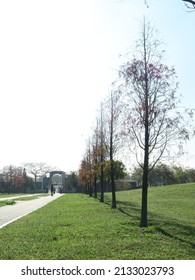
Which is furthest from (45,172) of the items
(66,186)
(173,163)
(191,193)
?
(173,163)

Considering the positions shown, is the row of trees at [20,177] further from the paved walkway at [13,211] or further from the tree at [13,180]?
the paved walkway at [13,211]

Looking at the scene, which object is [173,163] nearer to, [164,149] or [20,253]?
[164,149]

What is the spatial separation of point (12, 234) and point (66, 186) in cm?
10855

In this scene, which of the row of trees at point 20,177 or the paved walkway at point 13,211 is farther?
the row of trees at point 20,177

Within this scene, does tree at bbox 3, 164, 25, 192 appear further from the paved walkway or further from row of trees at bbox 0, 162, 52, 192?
the paved walkway

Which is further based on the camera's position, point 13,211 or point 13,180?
point 13,180

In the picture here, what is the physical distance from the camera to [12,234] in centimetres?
1352

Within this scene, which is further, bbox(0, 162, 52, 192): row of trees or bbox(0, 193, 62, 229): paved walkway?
bbox(0, 162, 52, 192): row of trees

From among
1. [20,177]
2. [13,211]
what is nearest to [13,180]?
[20,177]

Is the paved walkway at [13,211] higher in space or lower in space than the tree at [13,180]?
lower

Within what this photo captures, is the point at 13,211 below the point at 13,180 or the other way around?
below

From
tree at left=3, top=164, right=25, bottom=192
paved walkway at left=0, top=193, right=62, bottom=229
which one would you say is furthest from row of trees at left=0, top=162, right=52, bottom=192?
paved walkway at left=0, top=193, right=62, bottom=229

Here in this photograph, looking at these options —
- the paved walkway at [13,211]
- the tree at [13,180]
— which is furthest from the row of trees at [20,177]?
the paved walkway at [13,211]

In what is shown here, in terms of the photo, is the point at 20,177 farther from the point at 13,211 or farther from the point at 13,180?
the point at 13,211
